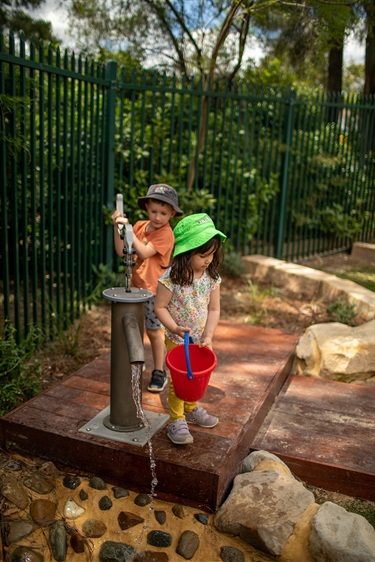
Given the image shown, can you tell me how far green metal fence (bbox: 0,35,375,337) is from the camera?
13.8 ft

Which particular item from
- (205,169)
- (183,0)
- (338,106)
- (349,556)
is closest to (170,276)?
(349,556)

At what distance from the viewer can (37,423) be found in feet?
9.90

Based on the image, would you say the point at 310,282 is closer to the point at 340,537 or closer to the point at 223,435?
the point at 223,435

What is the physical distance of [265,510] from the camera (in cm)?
256

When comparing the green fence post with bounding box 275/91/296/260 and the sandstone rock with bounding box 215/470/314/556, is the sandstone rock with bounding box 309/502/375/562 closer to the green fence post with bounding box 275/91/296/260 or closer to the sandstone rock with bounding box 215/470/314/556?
the sandstone rock with bounding box 215/470/314/556

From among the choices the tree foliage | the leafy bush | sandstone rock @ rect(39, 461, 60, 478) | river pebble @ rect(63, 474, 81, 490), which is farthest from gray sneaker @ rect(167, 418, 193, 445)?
the tree foliage

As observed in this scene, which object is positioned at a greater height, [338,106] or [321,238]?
[338,106]

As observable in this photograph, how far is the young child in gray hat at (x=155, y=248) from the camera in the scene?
3.28 metres

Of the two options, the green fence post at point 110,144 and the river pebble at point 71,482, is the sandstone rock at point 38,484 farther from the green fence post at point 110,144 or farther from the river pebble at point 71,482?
the green fence post at point 110,144

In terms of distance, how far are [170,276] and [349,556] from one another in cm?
152

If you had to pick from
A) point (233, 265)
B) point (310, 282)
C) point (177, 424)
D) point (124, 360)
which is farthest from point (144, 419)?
point (233, 265)

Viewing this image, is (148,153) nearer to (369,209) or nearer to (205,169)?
(205,169)

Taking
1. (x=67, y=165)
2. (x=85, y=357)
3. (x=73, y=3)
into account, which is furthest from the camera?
(x=73, y=3)

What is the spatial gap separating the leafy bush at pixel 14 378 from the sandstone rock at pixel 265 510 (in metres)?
1.50
